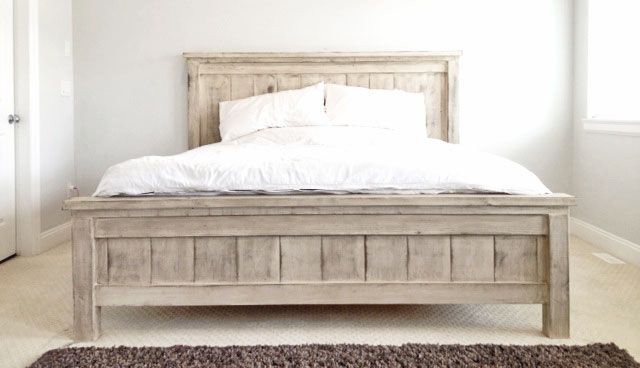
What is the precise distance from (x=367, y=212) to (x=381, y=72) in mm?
2056

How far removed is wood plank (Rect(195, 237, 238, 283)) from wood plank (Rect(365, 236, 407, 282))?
1.57ft

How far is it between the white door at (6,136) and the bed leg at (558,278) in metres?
2.86

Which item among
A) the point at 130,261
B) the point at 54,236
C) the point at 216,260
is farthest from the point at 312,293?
the point at 54,236

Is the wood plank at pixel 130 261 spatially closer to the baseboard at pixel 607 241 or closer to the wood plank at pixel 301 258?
the wood plank at pixel 301 258

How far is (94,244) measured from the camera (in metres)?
1.91

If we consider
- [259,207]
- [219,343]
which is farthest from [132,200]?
[219,343]

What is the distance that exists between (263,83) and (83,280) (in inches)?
85.3

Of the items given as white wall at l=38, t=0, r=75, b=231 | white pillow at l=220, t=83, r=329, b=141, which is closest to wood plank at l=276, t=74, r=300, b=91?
white pillow at l=220, t=83, r=329, b=141

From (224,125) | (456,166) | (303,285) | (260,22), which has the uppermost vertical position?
→ (260,22)

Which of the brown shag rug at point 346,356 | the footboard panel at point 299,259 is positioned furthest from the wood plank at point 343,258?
the brown shag rug at point 346,356

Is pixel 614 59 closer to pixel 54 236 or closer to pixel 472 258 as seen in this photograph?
pixel 472 258

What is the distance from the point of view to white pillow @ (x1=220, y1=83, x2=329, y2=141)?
134 inches

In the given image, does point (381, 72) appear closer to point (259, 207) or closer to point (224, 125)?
point (224, 125)

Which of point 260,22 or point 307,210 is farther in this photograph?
point 260,22
